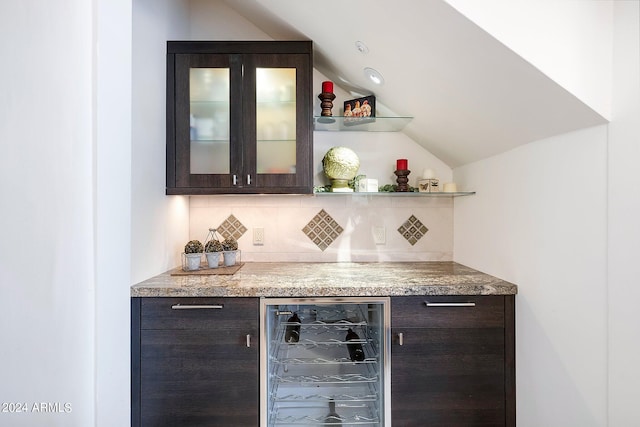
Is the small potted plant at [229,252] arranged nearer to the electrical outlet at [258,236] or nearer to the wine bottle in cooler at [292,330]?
the electrical outlet at [258,236]

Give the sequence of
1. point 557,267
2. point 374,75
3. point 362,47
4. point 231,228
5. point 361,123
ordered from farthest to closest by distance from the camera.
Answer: point 231,228 < point 361,123 < point 374,75 < point 362,47 < point 557,267

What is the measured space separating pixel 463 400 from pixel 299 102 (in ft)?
5.60

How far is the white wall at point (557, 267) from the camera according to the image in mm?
1018

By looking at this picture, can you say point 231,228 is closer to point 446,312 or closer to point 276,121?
point 276,121

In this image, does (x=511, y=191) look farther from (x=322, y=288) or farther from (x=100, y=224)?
(x=100, y=224)

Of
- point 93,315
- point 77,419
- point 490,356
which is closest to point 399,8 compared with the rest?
point 490,356

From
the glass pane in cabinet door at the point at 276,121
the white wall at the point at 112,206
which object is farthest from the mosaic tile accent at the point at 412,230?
the white wall at the point at 112,206

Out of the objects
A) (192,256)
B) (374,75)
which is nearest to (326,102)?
(374,75)

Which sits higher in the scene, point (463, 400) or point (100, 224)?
point (100, 224)

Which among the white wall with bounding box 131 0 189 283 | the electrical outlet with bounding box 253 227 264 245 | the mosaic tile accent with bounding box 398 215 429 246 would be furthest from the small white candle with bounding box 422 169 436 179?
the white wall with bounding box 131 0 189 283

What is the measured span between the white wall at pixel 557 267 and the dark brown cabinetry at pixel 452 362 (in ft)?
0.25

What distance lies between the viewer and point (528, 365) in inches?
51.4

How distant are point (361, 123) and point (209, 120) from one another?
3.03 feet

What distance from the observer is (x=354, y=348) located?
5.18ft
